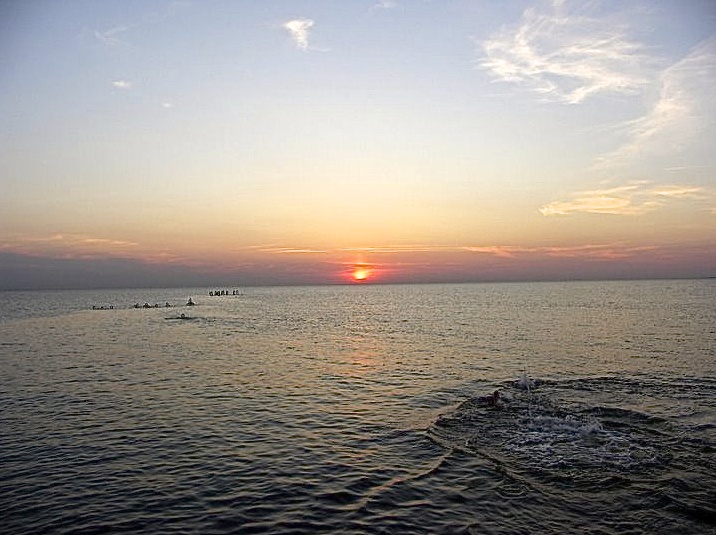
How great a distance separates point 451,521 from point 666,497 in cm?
675

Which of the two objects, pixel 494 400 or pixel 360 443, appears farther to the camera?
pixel 494 400

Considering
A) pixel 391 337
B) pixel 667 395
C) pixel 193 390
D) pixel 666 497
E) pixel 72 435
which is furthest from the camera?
pixel 391 337

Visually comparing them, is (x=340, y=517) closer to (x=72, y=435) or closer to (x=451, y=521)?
(x=451, y=521)

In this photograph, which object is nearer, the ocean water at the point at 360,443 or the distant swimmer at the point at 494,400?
the ocean water at the point at 360,443

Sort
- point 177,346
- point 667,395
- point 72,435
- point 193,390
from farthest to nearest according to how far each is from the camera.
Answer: point 177,346
point 193,390
point 667,395
point 72,435

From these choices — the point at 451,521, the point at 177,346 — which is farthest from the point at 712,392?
the point at 177,346

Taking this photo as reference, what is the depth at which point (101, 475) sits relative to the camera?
16703 mm

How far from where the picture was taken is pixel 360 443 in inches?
800

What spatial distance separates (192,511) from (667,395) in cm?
2636

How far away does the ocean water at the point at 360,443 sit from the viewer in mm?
13844

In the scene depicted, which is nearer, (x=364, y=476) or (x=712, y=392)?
(x=364, y=476)

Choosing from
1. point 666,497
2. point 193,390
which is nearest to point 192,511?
point 666,497

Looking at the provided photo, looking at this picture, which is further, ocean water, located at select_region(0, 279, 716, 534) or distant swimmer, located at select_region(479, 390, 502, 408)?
distant swimmer, located at select_region(479, 390, 502, 408)

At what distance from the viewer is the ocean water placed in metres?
13.8
